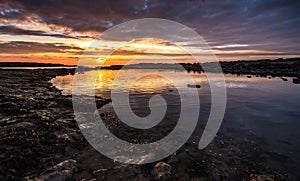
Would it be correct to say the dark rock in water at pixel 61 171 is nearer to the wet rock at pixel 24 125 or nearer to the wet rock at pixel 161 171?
the wet rock at pixel 161 171

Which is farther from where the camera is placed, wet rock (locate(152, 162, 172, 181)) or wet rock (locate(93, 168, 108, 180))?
wet rock (locate(93, 168, 108, 180))

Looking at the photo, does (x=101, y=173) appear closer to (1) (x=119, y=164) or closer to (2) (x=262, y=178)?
(1) (x=119, y=164)

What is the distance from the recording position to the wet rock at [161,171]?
7.46m

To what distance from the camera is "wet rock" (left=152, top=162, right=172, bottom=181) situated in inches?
294

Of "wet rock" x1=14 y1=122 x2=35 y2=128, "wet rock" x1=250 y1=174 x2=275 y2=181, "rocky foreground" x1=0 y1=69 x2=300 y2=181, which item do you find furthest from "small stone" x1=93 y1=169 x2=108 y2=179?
"wet rock" x1=14 y1=122 x2=35 y2=128

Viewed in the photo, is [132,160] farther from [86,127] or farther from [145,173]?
[86,127]

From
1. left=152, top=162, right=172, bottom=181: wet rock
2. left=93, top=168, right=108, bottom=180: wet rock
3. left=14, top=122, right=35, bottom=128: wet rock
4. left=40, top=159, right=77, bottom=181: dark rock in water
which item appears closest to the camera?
left=40, top=159, right=77, bottom=181: dark rock in water

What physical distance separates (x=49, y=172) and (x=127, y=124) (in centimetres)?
700

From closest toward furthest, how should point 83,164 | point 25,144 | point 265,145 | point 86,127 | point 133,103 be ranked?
point 83,164
point 25,144
point 265,145
point 86,127
point 133,103

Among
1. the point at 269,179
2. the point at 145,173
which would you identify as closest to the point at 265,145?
the point at 269,179

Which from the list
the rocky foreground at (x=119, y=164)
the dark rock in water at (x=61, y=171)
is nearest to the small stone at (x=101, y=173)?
the rocky foreground at (x=119, y=164)

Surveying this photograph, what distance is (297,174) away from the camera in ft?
25.1

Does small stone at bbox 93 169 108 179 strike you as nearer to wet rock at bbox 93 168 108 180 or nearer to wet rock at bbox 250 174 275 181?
wet rock at bbox 93 168 108 180

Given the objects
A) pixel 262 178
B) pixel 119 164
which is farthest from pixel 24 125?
pixel 262 178
